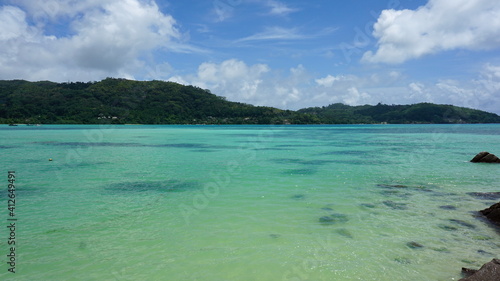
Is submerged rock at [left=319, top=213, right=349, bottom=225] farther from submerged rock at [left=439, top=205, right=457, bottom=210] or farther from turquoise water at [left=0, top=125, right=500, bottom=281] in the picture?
submerged rock at [left=439, top=205, right=457, bottom=210]

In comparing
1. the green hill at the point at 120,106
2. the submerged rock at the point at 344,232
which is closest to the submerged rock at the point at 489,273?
the submerged rock at the point at 344,232

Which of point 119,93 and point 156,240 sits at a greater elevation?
point 119,93

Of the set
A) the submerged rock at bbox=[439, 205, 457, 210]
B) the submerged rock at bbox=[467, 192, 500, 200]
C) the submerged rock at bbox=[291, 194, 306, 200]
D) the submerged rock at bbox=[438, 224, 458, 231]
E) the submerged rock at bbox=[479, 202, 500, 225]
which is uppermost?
the submerged rock at bbox=[479, 202, 500, 225]

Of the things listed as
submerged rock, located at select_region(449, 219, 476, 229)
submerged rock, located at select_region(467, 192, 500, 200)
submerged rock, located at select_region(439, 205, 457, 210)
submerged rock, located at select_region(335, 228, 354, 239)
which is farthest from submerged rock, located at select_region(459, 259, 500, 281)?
submerged rock, located at select_region(467, 192, 500, 200)

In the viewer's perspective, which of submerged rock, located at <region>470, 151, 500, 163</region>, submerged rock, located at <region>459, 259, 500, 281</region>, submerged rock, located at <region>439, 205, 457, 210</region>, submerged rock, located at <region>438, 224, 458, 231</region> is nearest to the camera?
submerged rock, located at <region>459, 259, 500, 281</region>

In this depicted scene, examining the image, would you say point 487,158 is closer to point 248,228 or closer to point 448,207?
point 448,207

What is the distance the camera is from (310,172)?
20328 millimetres

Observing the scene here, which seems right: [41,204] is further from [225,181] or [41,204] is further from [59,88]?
[59,88]

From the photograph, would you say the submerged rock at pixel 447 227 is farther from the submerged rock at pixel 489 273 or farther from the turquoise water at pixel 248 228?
the submerged rock at pixel 489 273

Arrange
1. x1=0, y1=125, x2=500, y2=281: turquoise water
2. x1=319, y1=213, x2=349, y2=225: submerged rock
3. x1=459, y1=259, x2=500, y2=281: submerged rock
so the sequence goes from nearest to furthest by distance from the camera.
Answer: x1=459, y1=259, x2=500, y2=281: submerged rock
x1=0, y1=125, x2=500, y2=281: turquoise water
x1=319, y1=213, x2=349, y2=225: submerged rock

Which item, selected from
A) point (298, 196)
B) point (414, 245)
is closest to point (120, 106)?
point (298, 196)

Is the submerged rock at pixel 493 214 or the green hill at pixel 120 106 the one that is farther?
the green hill at pixel 120 106

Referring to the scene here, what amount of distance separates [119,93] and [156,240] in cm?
18262

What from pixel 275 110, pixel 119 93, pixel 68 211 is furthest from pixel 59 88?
pixel 68 211
